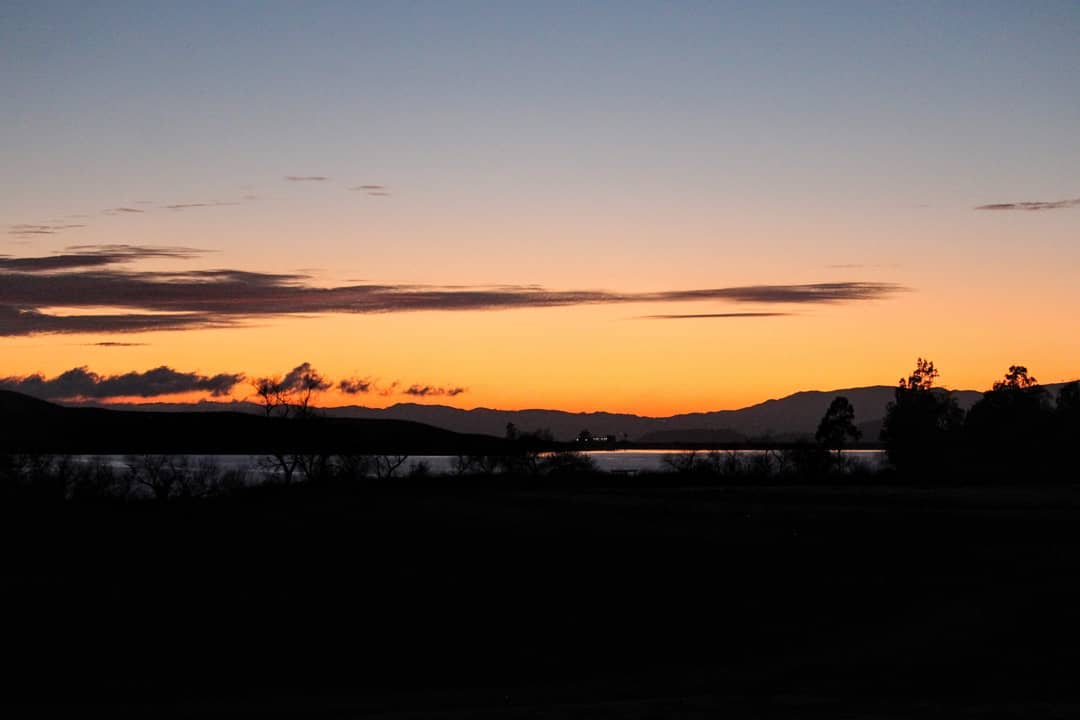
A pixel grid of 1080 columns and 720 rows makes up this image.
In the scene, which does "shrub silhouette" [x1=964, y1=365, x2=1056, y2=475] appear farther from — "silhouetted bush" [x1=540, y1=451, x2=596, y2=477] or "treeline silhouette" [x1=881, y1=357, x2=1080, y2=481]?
"silhouetted bush" [x1=540, y1=451, x2=596, y2=477]

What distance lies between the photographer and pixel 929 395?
126938 millimetres

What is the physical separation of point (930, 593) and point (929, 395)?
108 meters

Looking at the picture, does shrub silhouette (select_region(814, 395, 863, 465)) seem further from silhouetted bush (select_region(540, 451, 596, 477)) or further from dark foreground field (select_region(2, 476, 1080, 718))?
dark foreground field (select_region(2, 476, 1080, 718))

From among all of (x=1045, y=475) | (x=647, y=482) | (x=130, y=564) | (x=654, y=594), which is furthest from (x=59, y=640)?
(x=1045, y=475)

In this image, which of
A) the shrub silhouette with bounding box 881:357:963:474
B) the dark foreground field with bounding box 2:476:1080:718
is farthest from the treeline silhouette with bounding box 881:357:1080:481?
the dark foreground field with bounding box 2:476:1080:718

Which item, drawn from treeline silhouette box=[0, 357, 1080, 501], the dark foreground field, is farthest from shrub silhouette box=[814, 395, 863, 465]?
the dark foreground field

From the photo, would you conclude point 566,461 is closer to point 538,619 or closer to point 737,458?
point 737,458

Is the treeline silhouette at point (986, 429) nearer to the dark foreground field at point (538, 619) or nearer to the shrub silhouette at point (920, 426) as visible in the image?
the shrub silhouette at point (920, 426)

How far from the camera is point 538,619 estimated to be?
2181 cm

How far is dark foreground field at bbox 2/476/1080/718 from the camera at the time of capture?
51.5 feet

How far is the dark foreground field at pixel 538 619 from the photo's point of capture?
15703 millimetres

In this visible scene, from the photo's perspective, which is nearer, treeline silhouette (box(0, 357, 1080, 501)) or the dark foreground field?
the dark foreground field

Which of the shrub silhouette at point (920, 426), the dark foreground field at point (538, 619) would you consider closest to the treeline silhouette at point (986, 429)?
the shrub silhouette at point (920, 426)

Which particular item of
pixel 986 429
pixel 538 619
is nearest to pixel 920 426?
pixel 986 429
